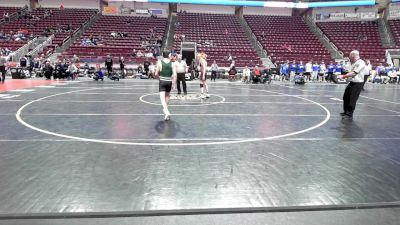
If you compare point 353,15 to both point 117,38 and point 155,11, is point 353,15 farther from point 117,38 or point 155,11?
point 117,38

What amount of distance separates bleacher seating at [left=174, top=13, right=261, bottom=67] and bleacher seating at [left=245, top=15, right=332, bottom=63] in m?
1.74

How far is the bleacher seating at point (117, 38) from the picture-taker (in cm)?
2717

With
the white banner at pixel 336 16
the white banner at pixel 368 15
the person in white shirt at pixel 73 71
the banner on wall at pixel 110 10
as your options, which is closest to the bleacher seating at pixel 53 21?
the banner on wall at pixel 110 10

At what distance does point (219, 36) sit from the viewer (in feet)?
108

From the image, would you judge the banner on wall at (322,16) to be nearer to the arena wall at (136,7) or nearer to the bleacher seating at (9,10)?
the arena wall at (136,7)

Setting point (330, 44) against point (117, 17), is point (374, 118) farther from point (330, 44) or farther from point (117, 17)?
point (117, 17)

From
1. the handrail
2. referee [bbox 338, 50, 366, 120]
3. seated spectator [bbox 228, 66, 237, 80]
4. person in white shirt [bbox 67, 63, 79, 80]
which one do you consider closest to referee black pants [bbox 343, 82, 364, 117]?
referee [bbox 338, 50, 366, 120]

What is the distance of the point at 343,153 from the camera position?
17.6ft

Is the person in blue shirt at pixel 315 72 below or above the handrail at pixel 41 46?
below

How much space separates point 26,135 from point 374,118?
7806 millimetres

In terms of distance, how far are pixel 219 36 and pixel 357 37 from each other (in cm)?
1356

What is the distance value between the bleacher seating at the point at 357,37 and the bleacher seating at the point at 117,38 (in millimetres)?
16785

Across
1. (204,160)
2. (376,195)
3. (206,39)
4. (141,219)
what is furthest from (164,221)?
(206,39)

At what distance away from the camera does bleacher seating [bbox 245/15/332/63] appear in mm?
30336
